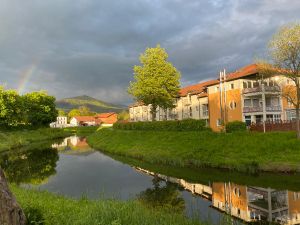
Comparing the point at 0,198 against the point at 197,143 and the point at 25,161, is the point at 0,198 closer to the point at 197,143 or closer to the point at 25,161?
the point at 197,143

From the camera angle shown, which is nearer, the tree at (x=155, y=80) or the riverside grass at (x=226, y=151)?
the riverside grass at (x=226, y=151)

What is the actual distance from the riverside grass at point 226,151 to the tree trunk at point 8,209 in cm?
2529

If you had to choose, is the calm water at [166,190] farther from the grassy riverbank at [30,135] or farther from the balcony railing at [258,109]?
the grassy riverbank at [30,135]

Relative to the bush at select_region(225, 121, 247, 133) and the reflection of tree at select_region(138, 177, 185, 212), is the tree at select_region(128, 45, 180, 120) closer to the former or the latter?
the bush at select_region(225, 121, 247, 133)

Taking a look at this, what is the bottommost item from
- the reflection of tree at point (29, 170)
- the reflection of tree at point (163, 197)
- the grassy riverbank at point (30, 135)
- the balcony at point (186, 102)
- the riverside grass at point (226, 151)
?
the reflection of tree at point (163, 197)

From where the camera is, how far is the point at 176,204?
70.0 feet

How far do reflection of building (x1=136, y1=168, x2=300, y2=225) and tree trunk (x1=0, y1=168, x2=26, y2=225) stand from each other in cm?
1140

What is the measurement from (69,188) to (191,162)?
14.2 meters

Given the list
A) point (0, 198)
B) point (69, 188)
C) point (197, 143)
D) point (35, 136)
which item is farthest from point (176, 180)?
point (35, 136)

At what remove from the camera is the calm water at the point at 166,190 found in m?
19.1

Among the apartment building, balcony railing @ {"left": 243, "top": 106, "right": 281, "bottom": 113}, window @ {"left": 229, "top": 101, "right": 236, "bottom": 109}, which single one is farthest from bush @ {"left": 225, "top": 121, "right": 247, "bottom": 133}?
window @ {"left": 229, "top": 101, "right": 236, "bottom": 109}

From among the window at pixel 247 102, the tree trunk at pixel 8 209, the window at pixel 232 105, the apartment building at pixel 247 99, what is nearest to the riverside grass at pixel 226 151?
the apartment building at pixel 247 99

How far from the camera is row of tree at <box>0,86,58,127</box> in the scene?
80.1 meters

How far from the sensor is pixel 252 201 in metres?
21.6
